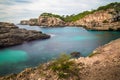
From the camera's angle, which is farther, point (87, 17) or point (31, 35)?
point (87, 17)

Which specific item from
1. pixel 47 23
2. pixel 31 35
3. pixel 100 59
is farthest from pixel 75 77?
pixel 47 23

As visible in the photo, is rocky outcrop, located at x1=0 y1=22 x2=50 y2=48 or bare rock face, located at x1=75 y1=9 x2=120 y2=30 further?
bare rock face, located at x1=75 y1=9 x2=120 y2=30

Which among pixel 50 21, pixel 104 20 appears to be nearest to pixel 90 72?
pixel 104 20

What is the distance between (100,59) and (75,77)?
7.08 metres

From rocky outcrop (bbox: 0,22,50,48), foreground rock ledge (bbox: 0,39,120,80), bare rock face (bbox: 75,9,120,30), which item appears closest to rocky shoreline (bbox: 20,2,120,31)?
bare rock face (bbox: 75,9,120,30)

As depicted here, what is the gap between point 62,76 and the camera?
18938 mm

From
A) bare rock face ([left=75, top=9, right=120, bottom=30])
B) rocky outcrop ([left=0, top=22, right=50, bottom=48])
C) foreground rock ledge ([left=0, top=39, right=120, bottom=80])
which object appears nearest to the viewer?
foreground rock ledge ([left=0, top=39, right=120, bottom=80])

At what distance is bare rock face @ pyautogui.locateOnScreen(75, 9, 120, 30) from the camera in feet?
334

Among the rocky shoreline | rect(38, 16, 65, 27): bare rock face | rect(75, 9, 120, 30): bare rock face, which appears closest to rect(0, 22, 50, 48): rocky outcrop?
rect(75, 9, 120, 30): bare rock face

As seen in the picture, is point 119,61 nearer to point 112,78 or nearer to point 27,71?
point 112,78

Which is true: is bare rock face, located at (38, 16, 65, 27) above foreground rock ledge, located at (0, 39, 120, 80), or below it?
above

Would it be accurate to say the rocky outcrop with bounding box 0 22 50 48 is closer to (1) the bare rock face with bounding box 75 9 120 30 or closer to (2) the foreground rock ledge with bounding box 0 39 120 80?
(2) the foreground rock ledge with bounding box 0 39 120 80

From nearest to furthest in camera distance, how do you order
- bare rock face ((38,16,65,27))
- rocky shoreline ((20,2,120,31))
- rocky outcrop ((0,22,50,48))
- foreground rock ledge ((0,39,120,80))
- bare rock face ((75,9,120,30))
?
foreground rock ledge ((0,39,120,80)) < rocky outcrop ((0,22,50,48)) < bare rock face ((75,9,120,30)) < rocky shoreline ((20,2,120,31)) < bare rock face ((38,16,65,27))

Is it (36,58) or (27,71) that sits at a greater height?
(27,71)
